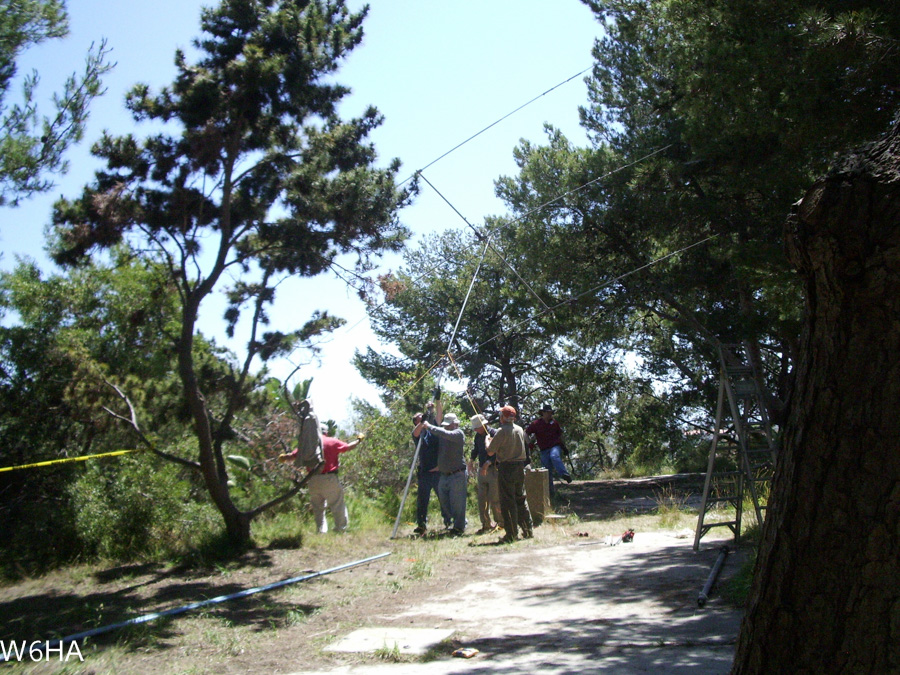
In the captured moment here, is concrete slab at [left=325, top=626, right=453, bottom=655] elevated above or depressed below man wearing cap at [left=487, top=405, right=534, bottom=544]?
Result: below

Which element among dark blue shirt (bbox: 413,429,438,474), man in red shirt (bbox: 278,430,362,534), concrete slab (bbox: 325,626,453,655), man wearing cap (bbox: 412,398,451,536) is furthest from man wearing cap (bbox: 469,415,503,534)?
concrete slab (bbox: 325,626,453,655)

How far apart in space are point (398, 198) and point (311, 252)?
123 centimetres

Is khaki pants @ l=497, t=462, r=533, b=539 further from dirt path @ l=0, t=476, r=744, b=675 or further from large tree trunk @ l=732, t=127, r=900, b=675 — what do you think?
large tree trunk @ l=732, t=127, r=900, b=675

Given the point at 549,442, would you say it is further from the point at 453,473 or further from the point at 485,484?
the point at 453,473

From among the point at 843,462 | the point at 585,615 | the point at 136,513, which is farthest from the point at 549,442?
the point at 843,462

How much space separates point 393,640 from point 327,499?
5515 mm

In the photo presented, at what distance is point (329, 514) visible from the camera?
40.9 ft

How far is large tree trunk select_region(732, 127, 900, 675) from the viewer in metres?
1.95

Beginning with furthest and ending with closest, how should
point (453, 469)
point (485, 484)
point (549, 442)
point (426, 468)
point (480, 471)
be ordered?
point (549, 442) < point (485, 484) < point (480, 471) < point (426, 468) < point (453, 469)

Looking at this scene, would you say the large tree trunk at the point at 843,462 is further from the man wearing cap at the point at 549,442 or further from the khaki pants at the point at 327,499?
the man wearing cap at the point at 549,442

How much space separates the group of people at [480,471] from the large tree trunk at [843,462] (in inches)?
328

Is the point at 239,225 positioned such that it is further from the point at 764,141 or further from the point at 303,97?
the point at 764,141

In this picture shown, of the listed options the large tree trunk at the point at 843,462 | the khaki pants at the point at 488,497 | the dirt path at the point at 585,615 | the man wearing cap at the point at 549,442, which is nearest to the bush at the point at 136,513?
the dirt path at the point at 585,615

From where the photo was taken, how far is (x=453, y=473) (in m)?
11.6
